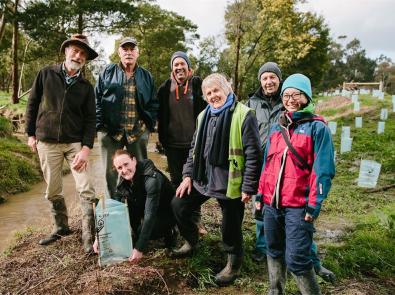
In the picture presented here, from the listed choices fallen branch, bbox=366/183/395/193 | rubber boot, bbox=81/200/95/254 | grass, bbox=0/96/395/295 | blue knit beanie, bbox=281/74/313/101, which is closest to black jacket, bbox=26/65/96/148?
rubber boot, bbox=81/200/95/254

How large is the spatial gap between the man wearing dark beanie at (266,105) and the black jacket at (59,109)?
5.72 feet

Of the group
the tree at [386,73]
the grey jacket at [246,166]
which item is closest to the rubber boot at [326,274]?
the grey jacket at [246,166]

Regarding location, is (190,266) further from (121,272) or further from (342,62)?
(342,62)

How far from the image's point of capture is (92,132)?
4.11 metres

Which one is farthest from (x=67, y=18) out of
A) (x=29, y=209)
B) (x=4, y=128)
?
(x=29, y=209)

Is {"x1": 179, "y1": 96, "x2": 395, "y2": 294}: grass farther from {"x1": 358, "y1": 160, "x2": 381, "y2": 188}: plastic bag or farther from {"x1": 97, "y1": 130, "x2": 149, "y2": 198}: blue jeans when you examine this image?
{"x1": 97, "y1": 130, "x2": 149, "y2": 198}: blue jeans

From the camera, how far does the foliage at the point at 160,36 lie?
1163 inches

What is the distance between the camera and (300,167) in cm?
274

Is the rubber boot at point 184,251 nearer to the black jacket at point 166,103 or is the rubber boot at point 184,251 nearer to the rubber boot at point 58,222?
the black jacket at point 166,103

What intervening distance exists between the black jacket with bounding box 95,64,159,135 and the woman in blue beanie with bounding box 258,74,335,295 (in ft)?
5.73

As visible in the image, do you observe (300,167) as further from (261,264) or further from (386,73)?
(386,73)

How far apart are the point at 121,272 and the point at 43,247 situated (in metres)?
1.24

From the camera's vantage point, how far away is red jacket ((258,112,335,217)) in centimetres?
260

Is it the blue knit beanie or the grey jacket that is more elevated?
the blue knit beanie
